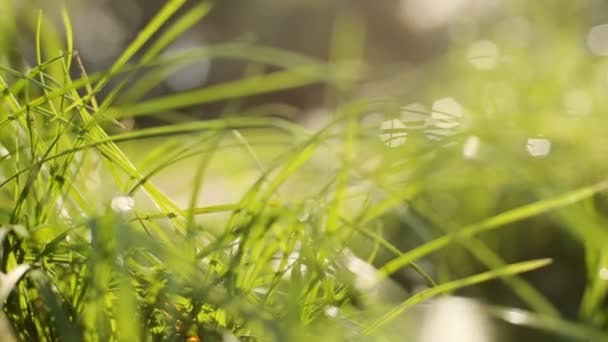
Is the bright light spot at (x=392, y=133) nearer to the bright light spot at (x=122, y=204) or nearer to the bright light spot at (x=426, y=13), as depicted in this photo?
the bright light spot at (x=122, y=204)

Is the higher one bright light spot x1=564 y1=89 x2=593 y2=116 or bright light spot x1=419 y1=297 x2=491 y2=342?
bright light spot x1=564 y1=89 x2=593 y2=116

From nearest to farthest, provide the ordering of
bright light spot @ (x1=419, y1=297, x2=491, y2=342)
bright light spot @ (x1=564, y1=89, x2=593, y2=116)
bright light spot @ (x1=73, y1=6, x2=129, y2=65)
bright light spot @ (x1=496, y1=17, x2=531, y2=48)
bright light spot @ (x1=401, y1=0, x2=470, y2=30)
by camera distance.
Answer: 1. bright light spot @ (x1=419, y1=297, x2=491, y2=342)
2. bright light spot @ (x1=564, y1=89, x2=593, y2=116)
3. bright light spot @ (x1=496, y1=17, x2=531, y2=48)
4. bright light spot @ (x1=401, y1=0, x2=470, y2=30)
5. bright light spot @ (x1=73, y1=6, x2=129, y2=65)

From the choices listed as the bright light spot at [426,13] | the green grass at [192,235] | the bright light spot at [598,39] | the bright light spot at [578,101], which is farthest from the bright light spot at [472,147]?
the bright light spot at [426,13]

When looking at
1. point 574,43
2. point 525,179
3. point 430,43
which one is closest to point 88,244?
point 525,179

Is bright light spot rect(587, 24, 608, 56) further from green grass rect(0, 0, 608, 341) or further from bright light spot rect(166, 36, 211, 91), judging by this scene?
bright light spot rect(166, 36, 211, 91)

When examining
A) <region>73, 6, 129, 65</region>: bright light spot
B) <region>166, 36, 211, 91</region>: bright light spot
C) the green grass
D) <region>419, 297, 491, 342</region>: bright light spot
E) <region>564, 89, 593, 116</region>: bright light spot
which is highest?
<region>73, 6, 129, 65</region>: bright light spot

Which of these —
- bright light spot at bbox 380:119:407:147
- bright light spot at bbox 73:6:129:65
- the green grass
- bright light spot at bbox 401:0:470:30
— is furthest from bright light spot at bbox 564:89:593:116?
bright light spot at bbox 73:6:129:65

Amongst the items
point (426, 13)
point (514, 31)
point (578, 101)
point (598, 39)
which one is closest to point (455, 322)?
point (578, 101)

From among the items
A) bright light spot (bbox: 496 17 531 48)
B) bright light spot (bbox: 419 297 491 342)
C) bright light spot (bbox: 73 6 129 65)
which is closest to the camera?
bright light spot (bbox: 419 297 491 342)

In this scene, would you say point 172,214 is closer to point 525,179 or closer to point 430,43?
point 525,179
